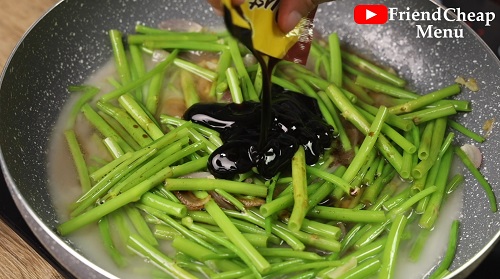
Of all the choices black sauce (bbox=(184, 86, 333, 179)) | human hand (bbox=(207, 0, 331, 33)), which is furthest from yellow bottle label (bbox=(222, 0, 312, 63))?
black sauce (bbox=(184, 86, 333, 179))

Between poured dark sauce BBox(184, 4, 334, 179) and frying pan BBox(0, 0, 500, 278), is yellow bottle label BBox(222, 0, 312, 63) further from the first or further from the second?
frying pan BBox(0, 0, 500, 278)

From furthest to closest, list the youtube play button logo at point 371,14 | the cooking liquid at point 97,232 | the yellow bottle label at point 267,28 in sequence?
the youtube play button logo at point 371,14 → the cooking liquid at point 97,232 → the yellow bottle label at point 267,28

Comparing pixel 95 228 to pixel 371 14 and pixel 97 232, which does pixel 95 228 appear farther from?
pixel 371 14

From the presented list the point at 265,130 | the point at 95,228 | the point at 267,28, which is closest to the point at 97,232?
the point at 95,228

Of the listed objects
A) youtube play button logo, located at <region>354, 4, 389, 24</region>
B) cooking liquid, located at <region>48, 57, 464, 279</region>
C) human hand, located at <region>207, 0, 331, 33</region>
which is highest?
human hand, located at <region>207, 0, 331, 33</region>

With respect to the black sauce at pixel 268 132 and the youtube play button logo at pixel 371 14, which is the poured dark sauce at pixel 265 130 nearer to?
the black sauce at pixel 268 132

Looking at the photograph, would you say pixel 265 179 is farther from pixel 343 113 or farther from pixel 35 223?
pixel 35 223

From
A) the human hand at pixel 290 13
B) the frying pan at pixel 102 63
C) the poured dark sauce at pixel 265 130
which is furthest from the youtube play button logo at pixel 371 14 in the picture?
the human hand at pixel 290 13
